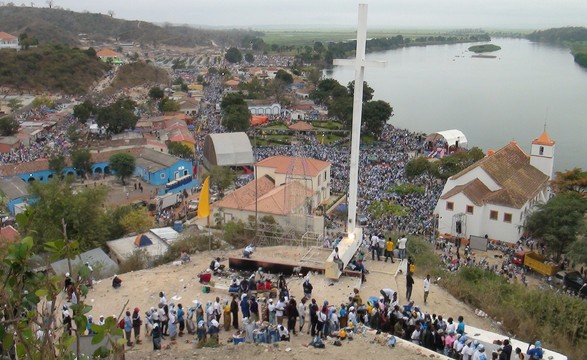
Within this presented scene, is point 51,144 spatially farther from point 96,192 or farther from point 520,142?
point 520,142

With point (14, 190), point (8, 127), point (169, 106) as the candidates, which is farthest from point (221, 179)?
point (169, 106)

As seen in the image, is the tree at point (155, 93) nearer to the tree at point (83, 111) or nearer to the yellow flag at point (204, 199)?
the tree at point (83, 111)

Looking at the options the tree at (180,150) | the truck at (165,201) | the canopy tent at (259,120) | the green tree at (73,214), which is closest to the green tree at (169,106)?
the canopy tent at (259,120)

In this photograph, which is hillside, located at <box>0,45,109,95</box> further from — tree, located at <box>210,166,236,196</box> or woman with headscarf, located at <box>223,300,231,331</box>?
woman with headscarf, located at <box>223,300,231,331</box>

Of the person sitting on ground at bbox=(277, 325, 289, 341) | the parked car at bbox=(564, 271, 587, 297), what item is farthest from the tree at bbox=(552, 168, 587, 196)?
the person sitting on ground at bbox=(277, 325, 289, 341)

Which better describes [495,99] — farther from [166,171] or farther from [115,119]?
[166,171]

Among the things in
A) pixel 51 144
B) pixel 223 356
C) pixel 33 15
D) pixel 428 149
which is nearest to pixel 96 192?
pixel 223 356
